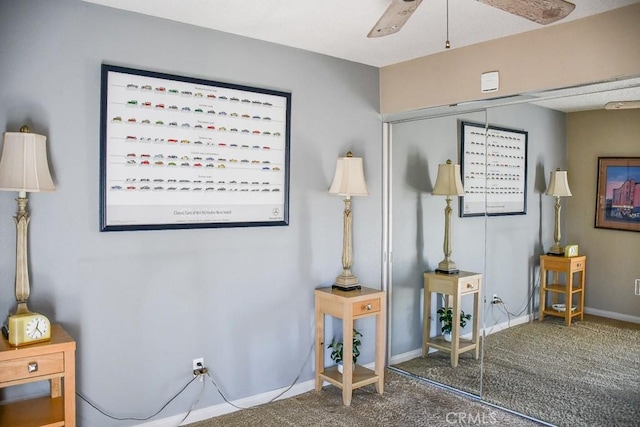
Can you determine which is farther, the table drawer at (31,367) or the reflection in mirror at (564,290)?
the reflection in mirror at (564,290)

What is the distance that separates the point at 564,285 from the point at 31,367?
2998mm

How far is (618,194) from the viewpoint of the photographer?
9.65 ft

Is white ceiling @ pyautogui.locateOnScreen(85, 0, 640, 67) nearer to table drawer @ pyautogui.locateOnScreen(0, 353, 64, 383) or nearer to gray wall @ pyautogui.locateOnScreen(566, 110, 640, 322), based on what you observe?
gray wall @ pyautogui.locateOnScreen(566, 110, 640, 322)

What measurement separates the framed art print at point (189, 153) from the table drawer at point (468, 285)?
1.35 m

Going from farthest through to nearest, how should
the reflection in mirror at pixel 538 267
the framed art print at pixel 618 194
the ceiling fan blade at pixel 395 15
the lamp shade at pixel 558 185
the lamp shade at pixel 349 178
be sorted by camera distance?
1. the lamp shade at pixel 349 178
2. the lamp shade at pixel 558 185
3. the reflection in mirror at pixel 538 267
4. the framed art print at pixel 618 194
5. the ceiling fan blade at pixel 395 15

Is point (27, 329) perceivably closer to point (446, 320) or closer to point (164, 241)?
point (164, 241)

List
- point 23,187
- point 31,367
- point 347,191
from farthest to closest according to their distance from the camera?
point 347,191, point 23,187, point 31,367

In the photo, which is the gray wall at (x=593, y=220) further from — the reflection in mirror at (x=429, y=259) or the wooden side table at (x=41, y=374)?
the wooden side table at (x=41, y=374)

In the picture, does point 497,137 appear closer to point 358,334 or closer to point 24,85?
point 358,334

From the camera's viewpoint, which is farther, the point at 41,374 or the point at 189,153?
the point at 189,153

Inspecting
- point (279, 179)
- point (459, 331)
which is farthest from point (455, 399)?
point (279, 179)

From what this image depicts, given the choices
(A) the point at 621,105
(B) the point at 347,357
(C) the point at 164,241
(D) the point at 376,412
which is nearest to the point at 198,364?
(C) the point at 164,241

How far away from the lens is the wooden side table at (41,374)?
220 cm

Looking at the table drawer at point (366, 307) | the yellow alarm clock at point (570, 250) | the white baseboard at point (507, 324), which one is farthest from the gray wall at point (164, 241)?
the yellow alarm clock at point (570, 250)
